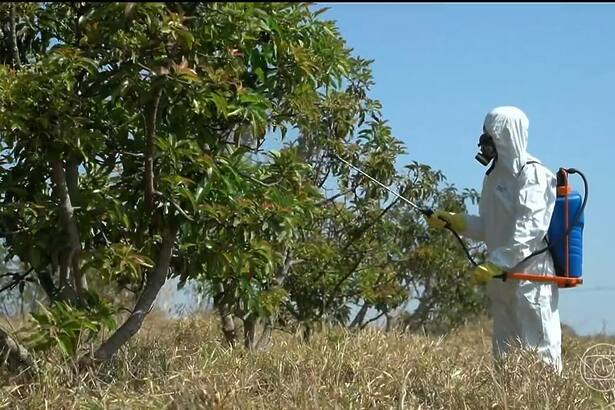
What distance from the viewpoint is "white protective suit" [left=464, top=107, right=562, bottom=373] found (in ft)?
19.2

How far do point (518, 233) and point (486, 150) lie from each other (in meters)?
0.52

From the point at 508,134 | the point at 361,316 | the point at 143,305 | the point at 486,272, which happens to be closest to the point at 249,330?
the point at 143,305

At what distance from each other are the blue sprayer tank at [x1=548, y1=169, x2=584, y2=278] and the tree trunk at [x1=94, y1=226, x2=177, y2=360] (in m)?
2.13

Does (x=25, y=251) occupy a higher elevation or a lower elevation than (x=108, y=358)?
higher

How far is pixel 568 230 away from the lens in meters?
5.92

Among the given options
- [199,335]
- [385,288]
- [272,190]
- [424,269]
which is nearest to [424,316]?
[424,269]

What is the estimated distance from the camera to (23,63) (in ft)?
20.2

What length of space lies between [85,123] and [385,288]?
4.64 m

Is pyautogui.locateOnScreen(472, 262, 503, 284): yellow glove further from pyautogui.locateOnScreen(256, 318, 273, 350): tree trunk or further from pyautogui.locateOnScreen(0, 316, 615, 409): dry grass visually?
pyautogui.locateOnScreen(256, 318, 273, 350): tree trunk

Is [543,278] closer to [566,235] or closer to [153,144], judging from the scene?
[566,235]

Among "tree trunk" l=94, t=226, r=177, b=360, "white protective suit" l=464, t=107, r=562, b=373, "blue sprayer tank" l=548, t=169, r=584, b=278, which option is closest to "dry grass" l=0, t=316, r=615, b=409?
"tree trunk" l=94, t=226, r=177, b=360

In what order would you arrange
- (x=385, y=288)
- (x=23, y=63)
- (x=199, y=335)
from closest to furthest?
(x=23, y=63) → (x=199, y=335) → (x=385, y=288)

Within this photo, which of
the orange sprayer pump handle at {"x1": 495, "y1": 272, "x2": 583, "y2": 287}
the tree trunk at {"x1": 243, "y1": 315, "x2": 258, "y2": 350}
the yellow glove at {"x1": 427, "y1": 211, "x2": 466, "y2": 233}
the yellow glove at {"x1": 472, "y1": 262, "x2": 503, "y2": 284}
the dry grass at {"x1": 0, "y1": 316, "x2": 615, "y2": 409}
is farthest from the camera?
the tree trunk at {"x1": 243, "y1": 315, "x2": 258, "y2": 350}

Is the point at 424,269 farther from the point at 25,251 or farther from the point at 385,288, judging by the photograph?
the point at 25,251
